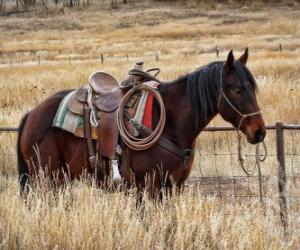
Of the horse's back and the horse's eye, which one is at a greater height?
the horse's eye

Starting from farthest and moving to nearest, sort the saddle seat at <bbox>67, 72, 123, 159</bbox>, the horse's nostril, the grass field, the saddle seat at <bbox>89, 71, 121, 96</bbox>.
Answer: the saddle seat at <bbox>89, 71, 121, 96</bbox> < the saddle seat at <bbox>67, 72, 123, 159</bbox> < the horse's nostril < the grass field

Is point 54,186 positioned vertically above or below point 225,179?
above

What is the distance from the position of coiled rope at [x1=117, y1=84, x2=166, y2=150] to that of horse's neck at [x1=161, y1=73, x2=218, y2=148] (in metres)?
0.12

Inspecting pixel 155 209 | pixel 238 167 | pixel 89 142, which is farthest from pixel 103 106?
pixel 238 167

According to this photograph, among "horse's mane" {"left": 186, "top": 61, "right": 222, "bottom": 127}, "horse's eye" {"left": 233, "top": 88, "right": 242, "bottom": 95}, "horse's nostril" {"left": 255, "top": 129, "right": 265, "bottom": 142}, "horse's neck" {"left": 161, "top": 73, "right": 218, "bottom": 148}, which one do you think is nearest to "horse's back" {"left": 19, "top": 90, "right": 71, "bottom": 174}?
"horse's neck" {"left": 161, "top": 73, "right": 218, "bottom": 148}

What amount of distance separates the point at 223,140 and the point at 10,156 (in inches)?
138

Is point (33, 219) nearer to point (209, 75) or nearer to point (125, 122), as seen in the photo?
point (125, 122)

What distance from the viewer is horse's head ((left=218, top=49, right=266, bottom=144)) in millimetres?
4527

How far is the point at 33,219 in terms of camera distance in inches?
164

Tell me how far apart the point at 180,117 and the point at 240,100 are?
522 millimetres

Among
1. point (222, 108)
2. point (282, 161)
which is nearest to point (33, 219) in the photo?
point (222, 108)

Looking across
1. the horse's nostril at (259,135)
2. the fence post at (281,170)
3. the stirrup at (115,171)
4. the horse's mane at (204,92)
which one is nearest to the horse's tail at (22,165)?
the stirrup at (115,171)

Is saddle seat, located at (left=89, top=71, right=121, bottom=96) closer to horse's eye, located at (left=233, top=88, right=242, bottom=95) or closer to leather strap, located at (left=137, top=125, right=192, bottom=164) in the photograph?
leather strap, located at (left=137, top=125, right=192, bottom=164)

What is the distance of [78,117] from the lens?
5238 mm
